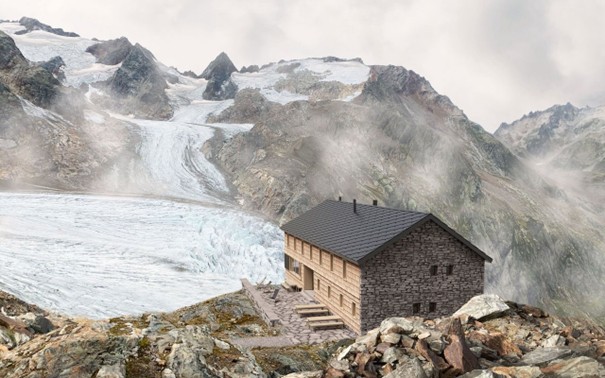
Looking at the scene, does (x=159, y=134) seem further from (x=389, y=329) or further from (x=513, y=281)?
(x=389, y=329)

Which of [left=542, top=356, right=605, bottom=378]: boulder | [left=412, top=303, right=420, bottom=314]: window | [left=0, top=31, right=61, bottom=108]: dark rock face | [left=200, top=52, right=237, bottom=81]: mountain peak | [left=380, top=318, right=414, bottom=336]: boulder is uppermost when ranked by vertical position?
[left=200, top=52, right=237, bottom=81]: mountain peak

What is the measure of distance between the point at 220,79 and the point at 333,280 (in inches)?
5719

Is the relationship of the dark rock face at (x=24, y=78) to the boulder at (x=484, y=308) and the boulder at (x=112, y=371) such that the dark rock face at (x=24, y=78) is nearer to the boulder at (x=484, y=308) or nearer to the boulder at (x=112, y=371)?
the boulder at (x=484, y=308)

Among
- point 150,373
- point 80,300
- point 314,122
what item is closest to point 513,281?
point 314,122

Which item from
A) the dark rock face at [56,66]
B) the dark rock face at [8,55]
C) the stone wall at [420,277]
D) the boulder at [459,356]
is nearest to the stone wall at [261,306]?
the stone wall at [420,277]

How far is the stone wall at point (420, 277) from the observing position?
23531 mm

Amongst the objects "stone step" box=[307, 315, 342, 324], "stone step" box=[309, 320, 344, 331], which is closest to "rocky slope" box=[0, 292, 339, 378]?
"stone step" box=[309, 320, 344, 331]

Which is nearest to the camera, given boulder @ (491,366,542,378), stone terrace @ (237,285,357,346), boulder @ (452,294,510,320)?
boulder @ (491,366,542,378)

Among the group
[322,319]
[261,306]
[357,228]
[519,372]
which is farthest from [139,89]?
[519,372]

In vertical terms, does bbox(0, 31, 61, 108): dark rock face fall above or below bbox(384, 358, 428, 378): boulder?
above

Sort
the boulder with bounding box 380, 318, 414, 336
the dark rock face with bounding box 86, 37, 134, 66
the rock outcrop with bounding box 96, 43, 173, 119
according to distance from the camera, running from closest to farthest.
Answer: the boulder with bounding box 380, 318, 414, 336
the rock outcrop with bounding box 96, 43, 173, 119
the dark rock face with bounding box 86, 37, 134, 66

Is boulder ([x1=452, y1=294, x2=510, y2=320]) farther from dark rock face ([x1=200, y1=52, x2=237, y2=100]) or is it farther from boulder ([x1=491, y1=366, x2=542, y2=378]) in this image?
dark rock face ([x1=200, y1=52, x2=237, y2=100])

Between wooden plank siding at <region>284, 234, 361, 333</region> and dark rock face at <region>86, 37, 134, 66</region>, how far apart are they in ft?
493

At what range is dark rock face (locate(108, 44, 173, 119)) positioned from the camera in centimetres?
13662
